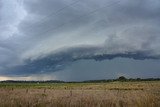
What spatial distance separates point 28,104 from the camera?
14.1 m

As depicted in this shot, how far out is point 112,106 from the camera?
1353 centimetres

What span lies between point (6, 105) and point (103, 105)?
4.39 m

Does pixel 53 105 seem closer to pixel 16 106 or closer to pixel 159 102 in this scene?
pixel 16 106

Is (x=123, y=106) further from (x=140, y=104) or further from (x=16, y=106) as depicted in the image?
(x=16, y=106)

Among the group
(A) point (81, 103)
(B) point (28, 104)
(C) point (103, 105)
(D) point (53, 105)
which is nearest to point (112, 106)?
(C) point (103, 105)

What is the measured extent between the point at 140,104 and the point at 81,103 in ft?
10.4

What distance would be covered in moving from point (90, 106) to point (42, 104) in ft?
7.13

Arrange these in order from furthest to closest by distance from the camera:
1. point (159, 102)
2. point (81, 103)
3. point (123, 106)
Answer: point (81, 103), point (123, 106), point (159, 102)

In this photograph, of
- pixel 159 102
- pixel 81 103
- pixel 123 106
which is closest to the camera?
pixel 159 102

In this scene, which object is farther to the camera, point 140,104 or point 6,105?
point 6,105

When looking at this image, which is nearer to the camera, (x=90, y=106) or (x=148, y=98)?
(x=148, y=98)

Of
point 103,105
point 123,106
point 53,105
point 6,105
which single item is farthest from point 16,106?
point 123,106

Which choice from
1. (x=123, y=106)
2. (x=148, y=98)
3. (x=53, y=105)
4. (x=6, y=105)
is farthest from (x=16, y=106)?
(x=148, y=98)

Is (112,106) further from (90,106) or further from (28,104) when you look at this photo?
(28,104)
